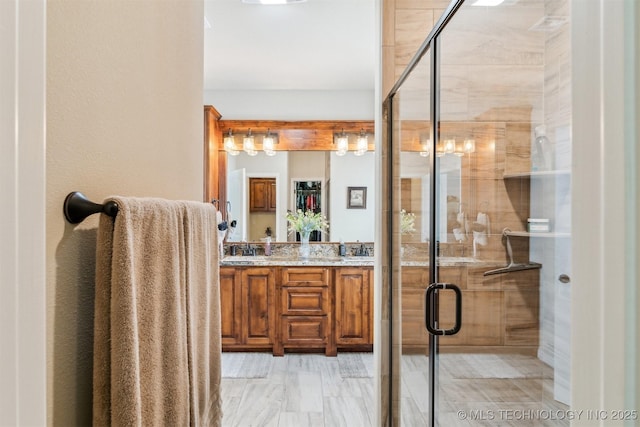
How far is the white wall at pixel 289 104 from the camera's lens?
4.41 meters

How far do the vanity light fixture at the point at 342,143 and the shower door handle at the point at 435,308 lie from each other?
304cm

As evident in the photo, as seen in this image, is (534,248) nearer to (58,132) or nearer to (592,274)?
(592,274)

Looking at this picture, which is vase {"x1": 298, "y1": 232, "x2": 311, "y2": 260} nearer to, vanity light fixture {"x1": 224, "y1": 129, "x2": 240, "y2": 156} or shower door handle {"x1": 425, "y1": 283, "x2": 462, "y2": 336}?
vanity light fixture {"x1": 224, "y1": 129, "x2": 240, "y2": 156}

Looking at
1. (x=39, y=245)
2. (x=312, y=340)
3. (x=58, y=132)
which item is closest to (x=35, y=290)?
(x=39, y=245)

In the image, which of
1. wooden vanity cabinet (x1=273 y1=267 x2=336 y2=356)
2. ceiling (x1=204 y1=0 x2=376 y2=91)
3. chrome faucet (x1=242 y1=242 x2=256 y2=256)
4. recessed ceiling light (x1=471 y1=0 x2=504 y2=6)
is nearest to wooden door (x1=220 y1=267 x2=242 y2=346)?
wooden vanity cabinet (x1=273 y1=267 x2=336 y2=356)

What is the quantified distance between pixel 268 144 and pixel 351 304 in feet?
6.26

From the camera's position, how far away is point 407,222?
6.19 ft

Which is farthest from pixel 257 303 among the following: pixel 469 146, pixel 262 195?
pixel 469 146

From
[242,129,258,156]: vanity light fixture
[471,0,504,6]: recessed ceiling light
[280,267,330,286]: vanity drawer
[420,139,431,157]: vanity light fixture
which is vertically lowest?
[280,267,330,286]: vanity drawer

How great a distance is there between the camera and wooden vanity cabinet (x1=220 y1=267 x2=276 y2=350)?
3.75 meters

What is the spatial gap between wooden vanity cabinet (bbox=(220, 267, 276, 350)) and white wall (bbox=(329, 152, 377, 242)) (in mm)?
1005

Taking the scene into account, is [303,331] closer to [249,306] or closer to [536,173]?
[249,306]

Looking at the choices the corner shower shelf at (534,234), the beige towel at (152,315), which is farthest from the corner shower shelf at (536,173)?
the beige towel at (152,315)

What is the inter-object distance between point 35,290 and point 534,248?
0.85 m
